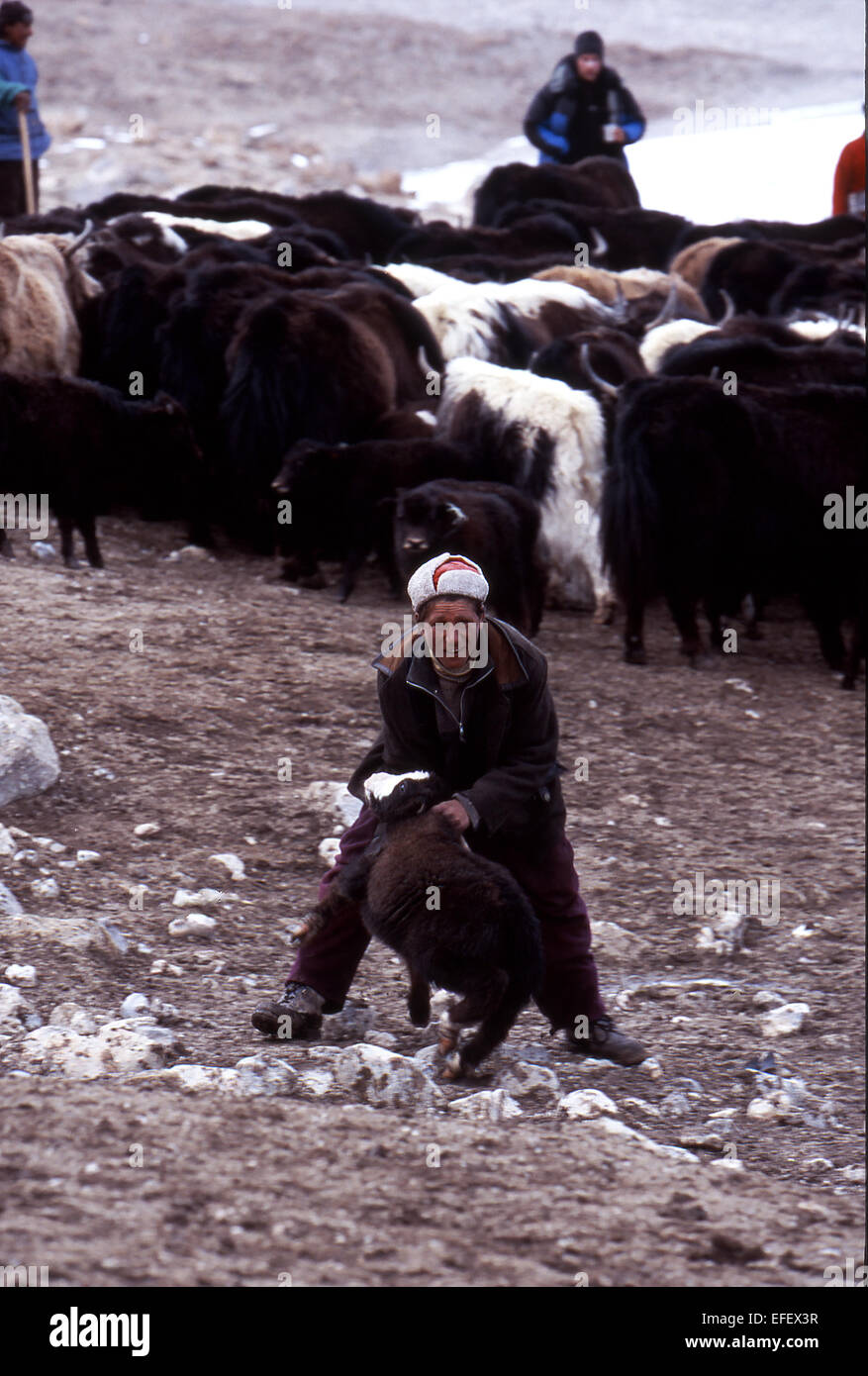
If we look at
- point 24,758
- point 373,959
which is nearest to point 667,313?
point 24,758

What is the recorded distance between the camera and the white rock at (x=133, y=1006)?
12.0 ft

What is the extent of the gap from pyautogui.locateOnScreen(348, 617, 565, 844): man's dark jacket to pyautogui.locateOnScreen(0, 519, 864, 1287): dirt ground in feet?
1.82

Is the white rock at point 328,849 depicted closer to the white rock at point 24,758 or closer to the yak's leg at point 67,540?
the white rock at point 24,758

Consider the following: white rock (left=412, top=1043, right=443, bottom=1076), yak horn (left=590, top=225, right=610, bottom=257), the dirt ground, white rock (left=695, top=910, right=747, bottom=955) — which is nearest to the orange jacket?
yak horn (left=590, top=225, right=610, bottom=257)

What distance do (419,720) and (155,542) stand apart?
4.64m

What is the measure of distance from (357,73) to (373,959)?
4021 centimetres

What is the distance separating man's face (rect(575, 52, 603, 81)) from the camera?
1371cm

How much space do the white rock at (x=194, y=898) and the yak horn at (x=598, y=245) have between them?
9.54 meters

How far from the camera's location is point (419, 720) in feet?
11.2

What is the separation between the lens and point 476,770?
11.5 feet

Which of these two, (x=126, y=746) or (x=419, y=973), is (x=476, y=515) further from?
(x=419, y=973)

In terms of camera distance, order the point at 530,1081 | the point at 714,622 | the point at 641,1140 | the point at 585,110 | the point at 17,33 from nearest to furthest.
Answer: the point at 641,1140, the point at 530,1081, the point at 714,622, the point at 17,33, the point at 585,110

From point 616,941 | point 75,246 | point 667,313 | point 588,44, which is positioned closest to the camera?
point 616,941

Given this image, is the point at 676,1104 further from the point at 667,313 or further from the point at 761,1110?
the point at 667,313
